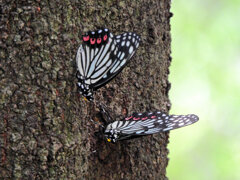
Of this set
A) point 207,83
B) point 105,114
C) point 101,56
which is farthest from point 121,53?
point 207,83

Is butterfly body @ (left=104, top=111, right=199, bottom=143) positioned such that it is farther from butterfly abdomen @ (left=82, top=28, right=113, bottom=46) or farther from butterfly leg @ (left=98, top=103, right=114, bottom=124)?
butterfly abdomen @ (left=82, top=28, right=113, bottom=46)

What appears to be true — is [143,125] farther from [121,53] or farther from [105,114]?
[121,53]

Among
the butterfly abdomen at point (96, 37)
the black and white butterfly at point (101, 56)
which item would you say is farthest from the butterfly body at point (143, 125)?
the butterfly abdomen at point (96, 37)

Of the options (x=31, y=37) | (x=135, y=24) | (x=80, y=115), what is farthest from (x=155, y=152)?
(x=31, y=37)

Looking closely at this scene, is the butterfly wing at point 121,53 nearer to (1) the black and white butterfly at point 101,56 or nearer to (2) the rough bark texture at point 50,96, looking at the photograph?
(1) the black and white butterfly at point 101,56

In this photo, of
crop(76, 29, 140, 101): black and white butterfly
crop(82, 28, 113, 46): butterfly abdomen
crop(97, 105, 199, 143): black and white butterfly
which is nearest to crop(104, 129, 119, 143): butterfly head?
crop(97, 105, 199, 143): black and white butterfly

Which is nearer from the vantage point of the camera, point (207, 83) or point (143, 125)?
point (143, 125)

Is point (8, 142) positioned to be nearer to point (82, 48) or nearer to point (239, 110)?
point (82, 48)

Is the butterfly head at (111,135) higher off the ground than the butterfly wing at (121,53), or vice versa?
the butterfly wing at (121,53)

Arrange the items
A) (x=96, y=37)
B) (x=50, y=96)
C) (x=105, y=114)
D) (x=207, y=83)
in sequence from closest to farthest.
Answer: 1. (x=50, y=96)
2. (x=96, y=37)
3. (x=105, y=114)
4. (x=207, y=83)
